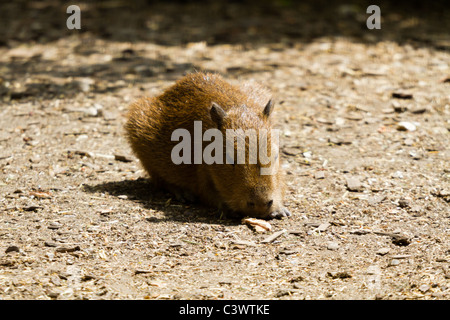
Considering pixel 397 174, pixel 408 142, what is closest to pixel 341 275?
pixel 397 174

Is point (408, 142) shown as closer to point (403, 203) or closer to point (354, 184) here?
point (354, 184)

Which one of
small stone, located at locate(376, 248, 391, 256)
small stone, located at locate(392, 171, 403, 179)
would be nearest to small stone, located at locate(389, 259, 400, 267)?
small stone, located at locate(376, 248, 391, 256)

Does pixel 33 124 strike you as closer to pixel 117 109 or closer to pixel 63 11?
pixel 117 109

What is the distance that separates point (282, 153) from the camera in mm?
7062

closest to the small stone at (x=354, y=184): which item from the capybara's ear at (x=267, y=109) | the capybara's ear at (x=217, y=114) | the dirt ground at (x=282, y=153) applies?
the dirt ground at (x=282, y=153)

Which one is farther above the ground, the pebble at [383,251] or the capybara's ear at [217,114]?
the capybara's ear at [217,114]

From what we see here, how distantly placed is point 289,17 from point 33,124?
665 centimetres

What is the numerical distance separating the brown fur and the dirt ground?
229mm

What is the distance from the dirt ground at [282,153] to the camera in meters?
4.57

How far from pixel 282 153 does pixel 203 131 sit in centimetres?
151

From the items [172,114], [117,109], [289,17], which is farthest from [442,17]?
[172,114]

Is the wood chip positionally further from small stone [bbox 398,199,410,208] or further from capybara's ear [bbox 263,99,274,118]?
small stone [bbox 398,199,410,208]

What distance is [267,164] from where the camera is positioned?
5387 millimetres

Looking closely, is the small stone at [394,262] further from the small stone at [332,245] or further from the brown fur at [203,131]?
the brown fur at [203,131]
